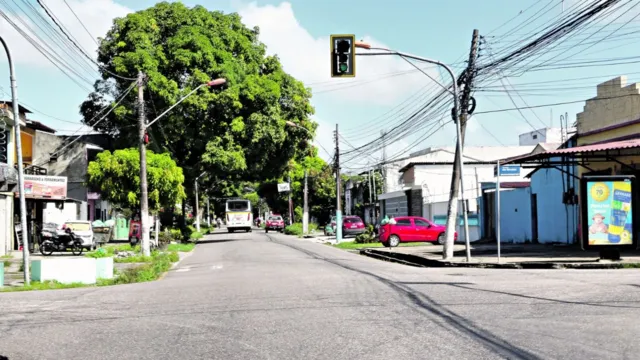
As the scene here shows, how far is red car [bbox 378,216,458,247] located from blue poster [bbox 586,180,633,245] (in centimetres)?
1681

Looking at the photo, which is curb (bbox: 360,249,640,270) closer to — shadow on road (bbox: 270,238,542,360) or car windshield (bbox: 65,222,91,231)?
shadow on road (bbox: 270,238,542,360)

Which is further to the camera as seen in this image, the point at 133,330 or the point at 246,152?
the point at 246,152

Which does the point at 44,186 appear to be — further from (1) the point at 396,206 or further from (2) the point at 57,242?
(1) the point at 396,206

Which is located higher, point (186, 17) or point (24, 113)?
point (186, 17)

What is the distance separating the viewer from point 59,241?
3109cm

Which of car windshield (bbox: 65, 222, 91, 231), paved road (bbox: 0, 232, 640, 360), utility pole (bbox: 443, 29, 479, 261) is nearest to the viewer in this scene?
paved road (bbox: 0, 232, 640, 360)

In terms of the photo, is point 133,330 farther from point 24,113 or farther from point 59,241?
point 24,113

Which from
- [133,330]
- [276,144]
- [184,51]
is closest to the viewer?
[133,330]

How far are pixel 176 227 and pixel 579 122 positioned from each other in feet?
97.4

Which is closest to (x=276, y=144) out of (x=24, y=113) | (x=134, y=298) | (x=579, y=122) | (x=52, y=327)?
(x=24, y=113)

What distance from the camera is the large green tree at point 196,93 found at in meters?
41.7

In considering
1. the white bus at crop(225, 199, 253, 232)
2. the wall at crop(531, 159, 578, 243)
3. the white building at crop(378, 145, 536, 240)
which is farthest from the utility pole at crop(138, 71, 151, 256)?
the white bus at crop(225, 199, 253, 232)

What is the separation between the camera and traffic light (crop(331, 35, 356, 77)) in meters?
18.0

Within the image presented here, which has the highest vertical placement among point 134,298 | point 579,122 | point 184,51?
point 184,51
